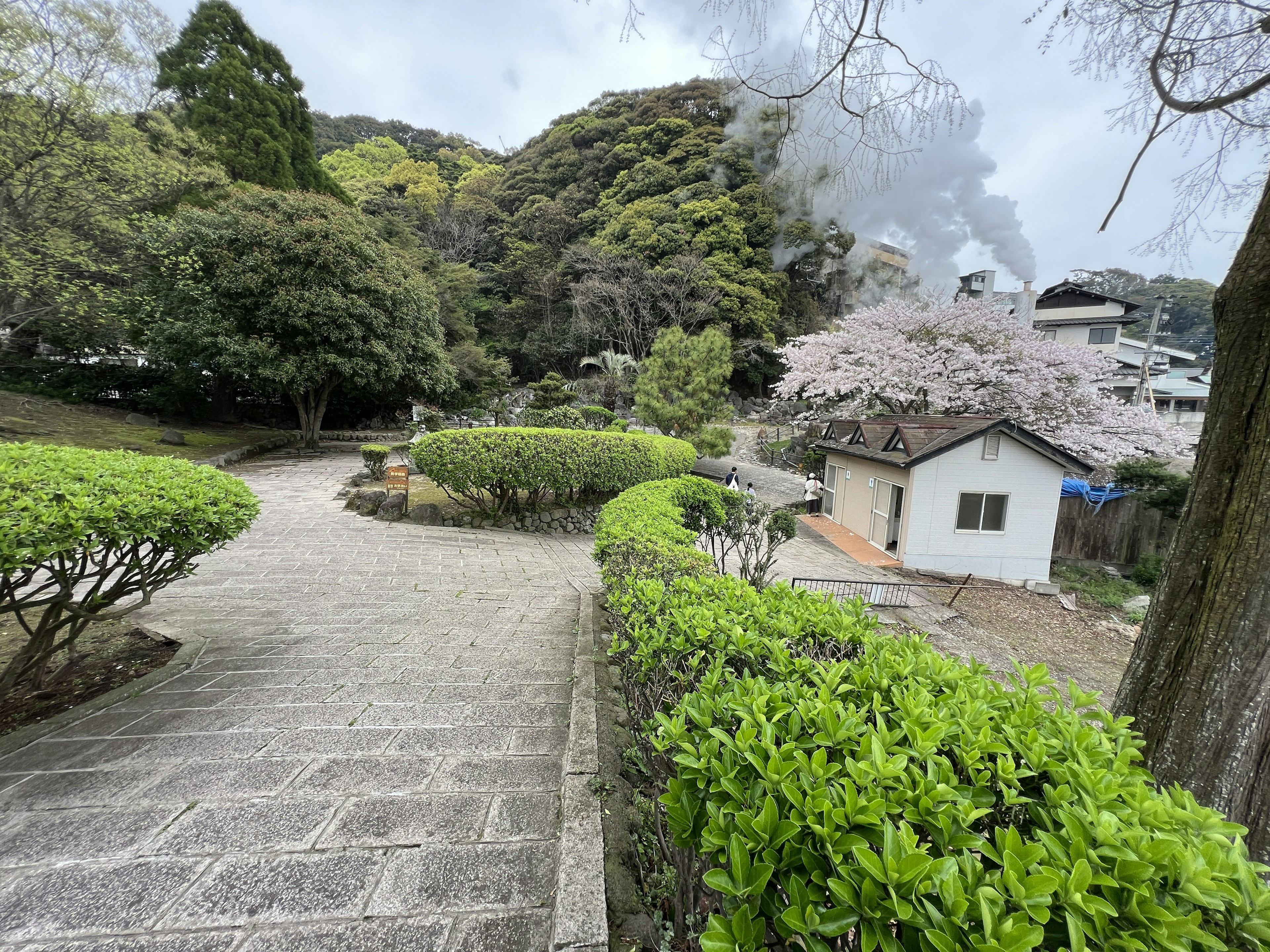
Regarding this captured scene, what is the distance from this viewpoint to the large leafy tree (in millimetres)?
8789

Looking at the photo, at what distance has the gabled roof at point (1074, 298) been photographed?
976 inches

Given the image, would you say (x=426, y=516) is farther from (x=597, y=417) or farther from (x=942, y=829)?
(x=597, y=417)

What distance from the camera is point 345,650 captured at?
383cm

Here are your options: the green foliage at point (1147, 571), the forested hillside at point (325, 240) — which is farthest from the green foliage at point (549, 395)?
the green foliage at point (1147, 571)

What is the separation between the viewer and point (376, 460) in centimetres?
1168

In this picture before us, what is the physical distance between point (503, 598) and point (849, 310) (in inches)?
1317

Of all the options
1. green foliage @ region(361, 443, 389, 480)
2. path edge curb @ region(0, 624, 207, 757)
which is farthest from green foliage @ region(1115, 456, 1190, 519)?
green foliage @ region(361, 443, 389, 480)

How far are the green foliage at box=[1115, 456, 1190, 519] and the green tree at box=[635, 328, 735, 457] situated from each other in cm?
1116

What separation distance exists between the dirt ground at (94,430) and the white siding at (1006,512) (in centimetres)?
1686

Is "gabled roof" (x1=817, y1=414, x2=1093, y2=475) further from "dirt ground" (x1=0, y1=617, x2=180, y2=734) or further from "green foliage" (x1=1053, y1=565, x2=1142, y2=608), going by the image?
"dirt ground" (x1=0, y1=617, x2=180, y2=734)

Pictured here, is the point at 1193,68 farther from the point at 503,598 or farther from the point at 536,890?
the point at 503,598

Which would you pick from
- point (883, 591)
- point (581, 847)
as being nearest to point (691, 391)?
point (883, 591)

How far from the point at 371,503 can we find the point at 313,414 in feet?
33.6

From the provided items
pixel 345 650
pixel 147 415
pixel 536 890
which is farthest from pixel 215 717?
pixel 147 415
